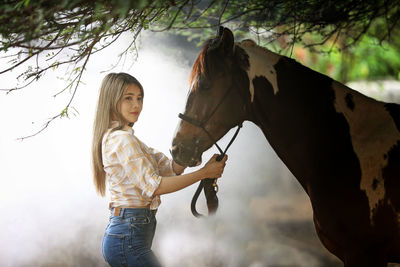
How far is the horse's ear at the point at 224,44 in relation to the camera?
1440 mm

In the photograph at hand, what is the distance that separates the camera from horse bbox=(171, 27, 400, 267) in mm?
1331

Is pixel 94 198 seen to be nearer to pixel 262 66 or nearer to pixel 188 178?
pixel 188 178

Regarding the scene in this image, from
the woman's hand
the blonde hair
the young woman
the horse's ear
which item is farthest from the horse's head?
the blonde hair

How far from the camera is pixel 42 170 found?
11.3 ft

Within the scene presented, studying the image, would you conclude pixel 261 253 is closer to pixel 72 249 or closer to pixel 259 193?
pixel 259 193

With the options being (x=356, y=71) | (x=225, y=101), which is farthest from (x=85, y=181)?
(x=356, y=71)

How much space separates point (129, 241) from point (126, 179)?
26cm

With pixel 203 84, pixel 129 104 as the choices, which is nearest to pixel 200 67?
pixel 203 84

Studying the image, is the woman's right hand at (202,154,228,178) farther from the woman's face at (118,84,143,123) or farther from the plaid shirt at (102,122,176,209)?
the woman's face at (118,84,143,123)

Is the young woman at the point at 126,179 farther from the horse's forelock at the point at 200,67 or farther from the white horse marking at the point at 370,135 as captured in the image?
the white horse marking at the point at 370,135

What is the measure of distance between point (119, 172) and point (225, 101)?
56 cm

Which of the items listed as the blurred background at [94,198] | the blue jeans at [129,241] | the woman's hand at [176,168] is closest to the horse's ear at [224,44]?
the woman's hand at [176,168]

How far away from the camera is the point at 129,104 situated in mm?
1706

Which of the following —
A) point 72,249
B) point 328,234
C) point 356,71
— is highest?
point 328,234
